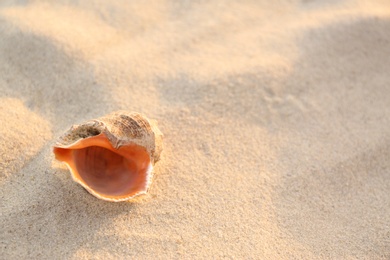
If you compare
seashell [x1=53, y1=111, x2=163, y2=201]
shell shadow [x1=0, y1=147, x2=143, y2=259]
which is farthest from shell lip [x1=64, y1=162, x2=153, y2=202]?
shell shadow [x1=0, y1=147, x2=143, y2=259]

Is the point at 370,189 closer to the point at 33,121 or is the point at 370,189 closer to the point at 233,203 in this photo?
the point at 233,203

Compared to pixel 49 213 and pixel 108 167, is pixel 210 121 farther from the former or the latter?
pixel 49 213

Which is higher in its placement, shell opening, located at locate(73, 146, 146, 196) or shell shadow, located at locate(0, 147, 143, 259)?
shell opening, located at locate(73, 146, 146, 196)

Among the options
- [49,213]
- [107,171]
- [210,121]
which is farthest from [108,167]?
[210,121]

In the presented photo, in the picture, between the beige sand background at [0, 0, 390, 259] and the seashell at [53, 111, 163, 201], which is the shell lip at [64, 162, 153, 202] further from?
the beige sand background at [0, 0, 390, 259]

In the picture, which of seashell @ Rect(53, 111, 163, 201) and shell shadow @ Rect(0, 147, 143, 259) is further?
seashell @ Rect(53, 111, 163, 201)

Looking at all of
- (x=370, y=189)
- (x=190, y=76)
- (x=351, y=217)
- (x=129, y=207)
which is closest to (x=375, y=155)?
(x=370, y=189)

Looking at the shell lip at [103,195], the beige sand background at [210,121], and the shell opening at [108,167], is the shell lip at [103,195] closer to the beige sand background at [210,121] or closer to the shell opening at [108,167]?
the shell opening at [108,167]
